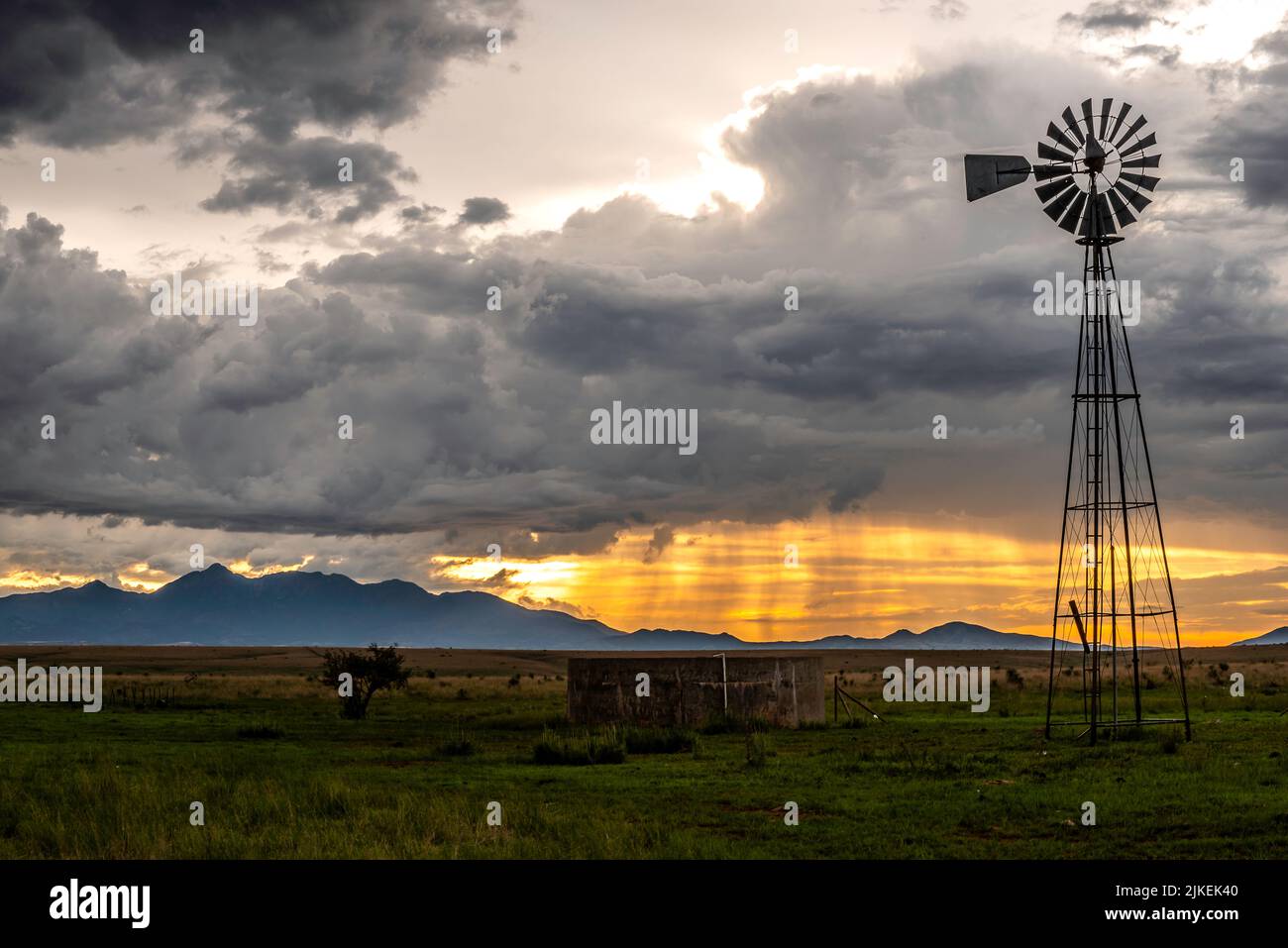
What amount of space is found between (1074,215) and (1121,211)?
4.08 ft

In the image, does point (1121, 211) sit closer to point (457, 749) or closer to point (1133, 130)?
point (1133, 130)

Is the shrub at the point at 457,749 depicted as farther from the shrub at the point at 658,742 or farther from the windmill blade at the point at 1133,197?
the windmill blade at the point at 1133,197

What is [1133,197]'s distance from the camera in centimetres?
3509

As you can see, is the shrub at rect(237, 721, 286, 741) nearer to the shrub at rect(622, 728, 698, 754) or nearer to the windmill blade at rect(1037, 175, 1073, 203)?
the shrub at rect(622, 728, 698, 754)

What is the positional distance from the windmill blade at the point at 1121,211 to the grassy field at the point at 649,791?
47.0ft

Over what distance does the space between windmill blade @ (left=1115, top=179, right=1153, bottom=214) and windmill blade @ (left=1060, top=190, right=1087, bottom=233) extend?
0.99 m

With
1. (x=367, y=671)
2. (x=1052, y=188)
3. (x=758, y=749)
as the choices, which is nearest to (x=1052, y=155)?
(x=1052, y=188)

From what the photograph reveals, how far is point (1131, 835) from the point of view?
19.9m

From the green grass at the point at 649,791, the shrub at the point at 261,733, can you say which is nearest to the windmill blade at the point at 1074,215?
the green grass at the point at 649,791
